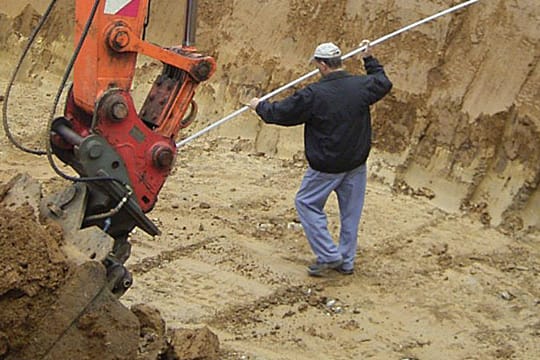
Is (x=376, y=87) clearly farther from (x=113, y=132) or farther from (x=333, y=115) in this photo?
(x=113, y=132)

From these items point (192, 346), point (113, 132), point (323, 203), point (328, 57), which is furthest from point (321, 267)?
point (113, 132)

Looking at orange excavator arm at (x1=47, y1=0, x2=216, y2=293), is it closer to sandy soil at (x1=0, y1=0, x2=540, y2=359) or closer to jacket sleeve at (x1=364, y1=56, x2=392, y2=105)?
sandy soil at (x1=0, y1=0, x2=540, y2=359)

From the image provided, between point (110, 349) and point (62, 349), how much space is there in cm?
24

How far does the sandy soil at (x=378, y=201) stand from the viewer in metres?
6.50

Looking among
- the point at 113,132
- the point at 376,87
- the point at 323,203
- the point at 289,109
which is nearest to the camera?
the point at 113,132

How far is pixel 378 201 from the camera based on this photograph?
8.61 metres

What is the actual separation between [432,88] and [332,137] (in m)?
2.38

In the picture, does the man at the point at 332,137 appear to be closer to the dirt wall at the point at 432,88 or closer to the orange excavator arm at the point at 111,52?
the orange excavator arm at the point at 111,52

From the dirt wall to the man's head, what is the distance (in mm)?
2110

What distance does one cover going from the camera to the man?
22.6 feet

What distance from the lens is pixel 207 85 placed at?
1074cm

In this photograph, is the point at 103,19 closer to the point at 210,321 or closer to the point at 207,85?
the point at 210,321

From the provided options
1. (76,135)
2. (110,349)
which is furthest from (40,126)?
(110,349)

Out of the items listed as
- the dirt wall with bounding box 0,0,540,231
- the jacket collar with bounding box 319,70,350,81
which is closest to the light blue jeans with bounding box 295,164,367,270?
the jacket collar with bounding box 319,70,350,81
